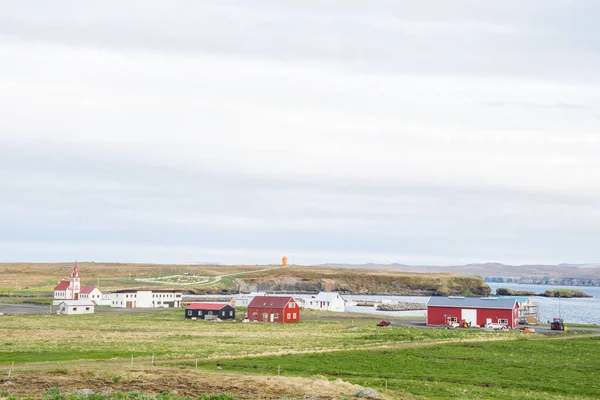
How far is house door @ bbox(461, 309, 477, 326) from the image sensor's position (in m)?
85.4

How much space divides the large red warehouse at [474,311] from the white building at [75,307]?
158ft

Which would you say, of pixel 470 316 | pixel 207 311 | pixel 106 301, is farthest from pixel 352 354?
pixel 106 301

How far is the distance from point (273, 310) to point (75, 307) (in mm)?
29424

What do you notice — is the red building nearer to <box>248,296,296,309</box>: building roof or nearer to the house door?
<box>248,296,296,309</box>: building roof

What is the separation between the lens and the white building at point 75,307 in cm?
10031

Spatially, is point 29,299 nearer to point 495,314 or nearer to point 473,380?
point 495,314

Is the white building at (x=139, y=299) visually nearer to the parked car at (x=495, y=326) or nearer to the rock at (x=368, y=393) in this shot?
the parked car at (x=495, y=326)

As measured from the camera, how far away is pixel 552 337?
71.0 metres

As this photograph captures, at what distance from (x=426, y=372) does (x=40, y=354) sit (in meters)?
25.9

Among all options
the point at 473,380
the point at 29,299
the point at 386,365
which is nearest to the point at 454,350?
the point at 386,365

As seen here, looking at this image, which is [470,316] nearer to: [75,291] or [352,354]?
[352,354]

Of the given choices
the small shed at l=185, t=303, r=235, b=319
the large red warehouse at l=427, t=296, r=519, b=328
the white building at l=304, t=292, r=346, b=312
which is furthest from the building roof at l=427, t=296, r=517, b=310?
the white building at l=304, t=292, r=346, b=312

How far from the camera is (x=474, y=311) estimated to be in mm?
85500

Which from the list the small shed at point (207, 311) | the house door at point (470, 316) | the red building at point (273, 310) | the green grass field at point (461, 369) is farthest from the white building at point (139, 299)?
the green grass field at point (461, 369)
